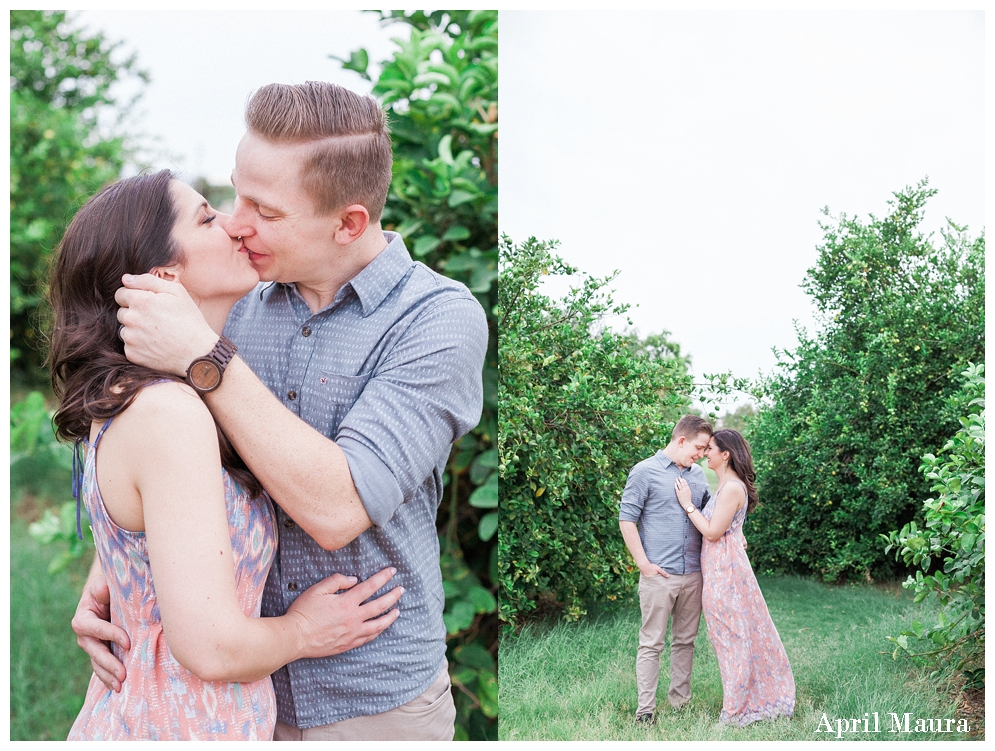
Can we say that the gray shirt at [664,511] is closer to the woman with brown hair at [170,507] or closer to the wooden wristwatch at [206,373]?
the woman with brown hair at [170,507]

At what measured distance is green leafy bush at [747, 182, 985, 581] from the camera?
2385 millimetres

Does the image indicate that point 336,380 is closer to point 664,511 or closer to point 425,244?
point 425,244

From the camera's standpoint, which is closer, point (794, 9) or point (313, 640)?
point (313, 640)

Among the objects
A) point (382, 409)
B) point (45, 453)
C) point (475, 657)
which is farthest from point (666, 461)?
point (45, 453)

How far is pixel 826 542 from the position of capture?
242 cm

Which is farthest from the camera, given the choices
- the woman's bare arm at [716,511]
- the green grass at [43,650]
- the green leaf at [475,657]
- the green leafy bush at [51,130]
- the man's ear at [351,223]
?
the green leafy bush at [51,130]

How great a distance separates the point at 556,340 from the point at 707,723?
1181mm

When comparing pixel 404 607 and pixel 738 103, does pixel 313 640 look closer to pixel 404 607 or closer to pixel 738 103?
pixel 404 607

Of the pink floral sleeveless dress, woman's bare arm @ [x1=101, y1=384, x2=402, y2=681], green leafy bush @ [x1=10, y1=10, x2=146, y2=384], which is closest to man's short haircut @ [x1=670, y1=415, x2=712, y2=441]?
the pink floral sleeveless dress

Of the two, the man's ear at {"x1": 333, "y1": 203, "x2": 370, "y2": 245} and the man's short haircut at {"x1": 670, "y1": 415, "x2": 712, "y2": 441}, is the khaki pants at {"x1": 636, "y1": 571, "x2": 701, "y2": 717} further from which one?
the man's ear at {"x1": 333, "y1": 203, "x2": 370, "y2": 245}

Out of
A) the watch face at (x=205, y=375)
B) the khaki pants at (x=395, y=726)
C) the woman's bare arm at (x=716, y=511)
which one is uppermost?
the watch face at (x=205, y=375)

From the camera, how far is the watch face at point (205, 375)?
1.49 meters

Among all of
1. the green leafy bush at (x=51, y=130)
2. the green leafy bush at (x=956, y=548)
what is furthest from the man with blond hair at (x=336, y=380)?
the green leafy bush at (x=51, y=130)

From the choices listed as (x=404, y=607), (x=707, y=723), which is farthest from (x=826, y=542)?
(x=404, y=607)
